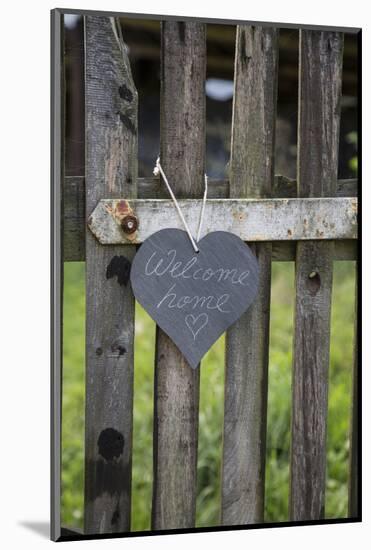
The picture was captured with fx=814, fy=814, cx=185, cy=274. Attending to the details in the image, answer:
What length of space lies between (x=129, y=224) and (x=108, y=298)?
188 mm

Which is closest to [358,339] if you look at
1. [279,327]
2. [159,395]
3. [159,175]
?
[159,395]

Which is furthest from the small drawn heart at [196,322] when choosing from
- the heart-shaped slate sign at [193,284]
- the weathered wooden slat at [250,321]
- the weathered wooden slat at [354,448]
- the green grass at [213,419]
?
the green grass at [213,419]

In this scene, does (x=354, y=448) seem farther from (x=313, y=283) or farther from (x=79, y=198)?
(x=79, y=198)

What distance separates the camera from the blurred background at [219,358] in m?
2.57

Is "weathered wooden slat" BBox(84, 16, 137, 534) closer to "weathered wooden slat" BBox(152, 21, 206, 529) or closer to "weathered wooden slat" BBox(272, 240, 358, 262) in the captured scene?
"weathered wooden slat" BBox(152, 21, 206, 529)

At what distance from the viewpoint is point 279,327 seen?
409 centimetres

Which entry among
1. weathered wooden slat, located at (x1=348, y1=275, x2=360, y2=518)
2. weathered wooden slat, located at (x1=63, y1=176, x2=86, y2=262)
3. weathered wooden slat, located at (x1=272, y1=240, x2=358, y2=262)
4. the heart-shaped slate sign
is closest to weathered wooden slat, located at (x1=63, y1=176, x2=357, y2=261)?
weathered wooden slat, located at (x1=63, y1=176, x2=86, y2=262)

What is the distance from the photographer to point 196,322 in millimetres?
2016

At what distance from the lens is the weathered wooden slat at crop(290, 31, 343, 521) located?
84.0 inches

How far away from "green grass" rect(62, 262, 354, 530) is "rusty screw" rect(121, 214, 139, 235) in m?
0.73

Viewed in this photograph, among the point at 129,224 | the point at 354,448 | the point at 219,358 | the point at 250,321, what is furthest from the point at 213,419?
the point at 129,224

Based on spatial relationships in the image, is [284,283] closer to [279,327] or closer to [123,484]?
[279,327]

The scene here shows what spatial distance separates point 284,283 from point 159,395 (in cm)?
242

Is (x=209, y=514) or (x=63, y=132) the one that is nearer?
(x=63, y=132)
